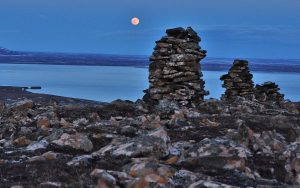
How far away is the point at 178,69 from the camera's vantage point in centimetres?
4081

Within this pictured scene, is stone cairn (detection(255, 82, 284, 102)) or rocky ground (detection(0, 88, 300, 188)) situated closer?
rocky ground (detection(0, 88, 300, 188))

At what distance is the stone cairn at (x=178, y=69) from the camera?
132 feet

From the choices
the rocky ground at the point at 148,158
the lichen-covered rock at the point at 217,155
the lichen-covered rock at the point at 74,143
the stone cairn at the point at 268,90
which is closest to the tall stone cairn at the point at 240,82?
the stone cairn at the point at 268,90

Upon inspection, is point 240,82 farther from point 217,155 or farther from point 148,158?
point 148,158

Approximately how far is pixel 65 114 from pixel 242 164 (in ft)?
52.0

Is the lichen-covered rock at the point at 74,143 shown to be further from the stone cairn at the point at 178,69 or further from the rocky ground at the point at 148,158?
the stone cairn at the point at 178,69

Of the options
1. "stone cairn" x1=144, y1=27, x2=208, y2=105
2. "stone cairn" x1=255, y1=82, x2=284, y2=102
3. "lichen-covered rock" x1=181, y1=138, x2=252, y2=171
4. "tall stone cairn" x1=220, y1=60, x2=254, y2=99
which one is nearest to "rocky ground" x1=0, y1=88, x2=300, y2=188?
"lichen-covered rock" x1=181, y1=138, x2=252, y2=171

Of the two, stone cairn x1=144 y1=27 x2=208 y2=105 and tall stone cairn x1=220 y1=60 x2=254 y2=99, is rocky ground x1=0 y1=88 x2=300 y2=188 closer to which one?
stone cairn x1=144 y1=27 x2=208 y2=105

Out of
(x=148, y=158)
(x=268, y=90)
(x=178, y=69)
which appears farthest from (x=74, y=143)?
(x=268, y=90)

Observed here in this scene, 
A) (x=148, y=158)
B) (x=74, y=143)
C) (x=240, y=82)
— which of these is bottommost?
(x=240, y=82)

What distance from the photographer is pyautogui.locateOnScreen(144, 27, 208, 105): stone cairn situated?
40.4 meters

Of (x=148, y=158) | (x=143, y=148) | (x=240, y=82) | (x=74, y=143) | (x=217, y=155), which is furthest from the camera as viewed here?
(x=240, y=82)

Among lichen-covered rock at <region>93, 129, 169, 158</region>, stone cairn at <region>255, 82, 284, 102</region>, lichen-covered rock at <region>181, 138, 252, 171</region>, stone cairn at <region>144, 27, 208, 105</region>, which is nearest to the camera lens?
lichen-covered rock at <region>181, 138, 252, 171</region>

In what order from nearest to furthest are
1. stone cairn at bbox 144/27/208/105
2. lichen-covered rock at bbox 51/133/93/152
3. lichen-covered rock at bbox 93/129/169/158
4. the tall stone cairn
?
1. lichen-covered rock at bbox 93/129/169/158
2. lichen-covered rock at bbox 51/133/93/152
3. stone cairn at bbox 144/27/208/105
4. the tall stone cairn
